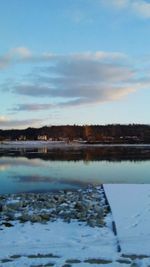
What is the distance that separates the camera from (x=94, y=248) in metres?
8.91

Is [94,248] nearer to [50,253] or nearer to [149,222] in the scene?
[50,253]

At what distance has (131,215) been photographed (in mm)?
11852

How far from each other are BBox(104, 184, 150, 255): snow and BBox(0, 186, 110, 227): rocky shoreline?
0.41 meters

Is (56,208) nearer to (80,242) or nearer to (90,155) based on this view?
(80,242)

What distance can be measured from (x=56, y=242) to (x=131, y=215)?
307 cm

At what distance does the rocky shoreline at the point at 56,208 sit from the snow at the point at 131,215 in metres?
0.41

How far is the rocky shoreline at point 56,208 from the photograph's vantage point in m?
11.9

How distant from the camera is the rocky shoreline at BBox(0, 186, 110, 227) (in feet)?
39.1

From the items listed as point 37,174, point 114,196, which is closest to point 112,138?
point 37,174

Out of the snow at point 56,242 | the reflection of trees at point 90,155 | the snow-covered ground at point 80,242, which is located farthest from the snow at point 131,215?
the reflection of trees at point 90,155

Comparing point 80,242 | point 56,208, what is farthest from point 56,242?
point 56,208

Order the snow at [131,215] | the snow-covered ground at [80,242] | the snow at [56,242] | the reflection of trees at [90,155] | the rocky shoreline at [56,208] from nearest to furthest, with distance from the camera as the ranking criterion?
the snow-covered ground at [80,242]
the snow at [56,242]
the snow at [131,215]
the rocky shoreline at [56,208]
the reflection of trees at [90,155]

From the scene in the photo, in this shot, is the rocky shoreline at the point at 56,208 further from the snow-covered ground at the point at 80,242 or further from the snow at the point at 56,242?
the snow at the point at 56,242

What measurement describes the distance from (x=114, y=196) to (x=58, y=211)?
3.11 m
